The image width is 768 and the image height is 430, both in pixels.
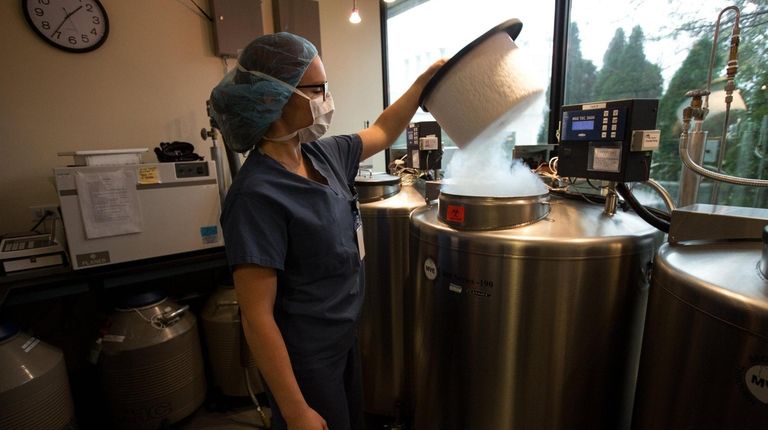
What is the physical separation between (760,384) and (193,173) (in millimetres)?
2013

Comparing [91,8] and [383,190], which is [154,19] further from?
[383,190]

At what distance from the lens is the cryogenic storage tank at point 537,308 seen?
0.97 m

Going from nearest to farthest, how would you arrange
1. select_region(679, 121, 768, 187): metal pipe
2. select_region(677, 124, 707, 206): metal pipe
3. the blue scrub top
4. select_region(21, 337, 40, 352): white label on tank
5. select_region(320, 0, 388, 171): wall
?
the blue scrub top < select_region(679, 121, 768, 187): metal pipe < select_region(677, 124, 707, 206): metal pipe < select_region(21, 337, 40, 352): white label on tank < select_region(320, 0, 388, 171): wall

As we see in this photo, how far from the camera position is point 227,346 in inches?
78.3

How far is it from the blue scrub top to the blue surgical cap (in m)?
0.08

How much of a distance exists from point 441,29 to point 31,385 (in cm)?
317

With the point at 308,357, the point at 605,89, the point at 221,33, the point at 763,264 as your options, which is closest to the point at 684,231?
the point at 763,264

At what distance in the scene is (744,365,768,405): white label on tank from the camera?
0.60 m

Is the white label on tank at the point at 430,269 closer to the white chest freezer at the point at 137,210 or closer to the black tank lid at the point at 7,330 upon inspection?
the white chest freezer at the point at 137,210

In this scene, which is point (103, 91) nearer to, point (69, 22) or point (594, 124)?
point (69, 22)

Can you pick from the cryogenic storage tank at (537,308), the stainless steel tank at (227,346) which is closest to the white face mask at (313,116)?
the cryogenic storage tank at (537,308)

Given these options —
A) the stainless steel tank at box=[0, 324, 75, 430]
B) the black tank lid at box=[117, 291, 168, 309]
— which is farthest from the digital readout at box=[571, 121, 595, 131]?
the stainless steel tank at box=[0, 324, 75, 430]

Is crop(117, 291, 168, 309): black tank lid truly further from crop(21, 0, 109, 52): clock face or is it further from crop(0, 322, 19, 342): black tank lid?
crop(21, 0, 109, 52): clock face

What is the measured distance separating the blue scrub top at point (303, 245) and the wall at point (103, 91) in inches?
68.4
